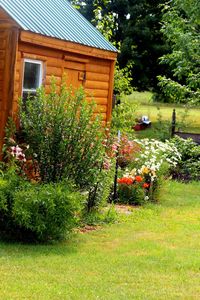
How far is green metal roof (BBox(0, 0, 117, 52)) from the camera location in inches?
409

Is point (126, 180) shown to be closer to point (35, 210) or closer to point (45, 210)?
point (45, 210)

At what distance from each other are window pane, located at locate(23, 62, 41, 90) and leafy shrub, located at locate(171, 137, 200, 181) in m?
6.45

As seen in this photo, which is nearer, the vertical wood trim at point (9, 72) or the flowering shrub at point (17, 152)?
the flowering shrub at point (17, 152)

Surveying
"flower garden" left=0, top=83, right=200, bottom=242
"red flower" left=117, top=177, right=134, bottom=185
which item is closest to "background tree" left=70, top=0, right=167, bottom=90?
"flower garden" left=0, top=83, right=200, bottom=242

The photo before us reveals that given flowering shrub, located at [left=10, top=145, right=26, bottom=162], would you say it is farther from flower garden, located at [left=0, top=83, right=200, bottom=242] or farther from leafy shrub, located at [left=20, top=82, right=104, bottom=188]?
leafy shrub, located at [left=20, top=82, right=104, bottom=188]

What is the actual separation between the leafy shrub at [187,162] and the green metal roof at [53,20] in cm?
488

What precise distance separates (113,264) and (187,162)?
32.6 feet

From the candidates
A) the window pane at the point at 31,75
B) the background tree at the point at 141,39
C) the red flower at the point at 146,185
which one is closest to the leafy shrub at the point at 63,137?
the window pane at the point at 31,75

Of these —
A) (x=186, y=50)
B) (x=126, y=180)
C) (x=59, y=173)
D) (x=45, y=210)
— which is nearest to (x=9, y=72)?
(x=59, y=173)

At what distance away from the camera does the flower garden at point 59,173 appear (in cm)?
809

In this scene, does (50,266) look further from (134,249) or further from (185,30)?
(185,30)

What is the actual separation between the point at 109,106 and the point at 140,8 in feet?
69.0

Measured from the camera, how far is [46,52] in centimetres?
1111

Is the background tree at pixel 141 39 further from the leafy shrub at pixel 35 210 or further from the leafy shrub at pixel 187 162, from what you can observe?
the leafy shrub at pixel 35 210
